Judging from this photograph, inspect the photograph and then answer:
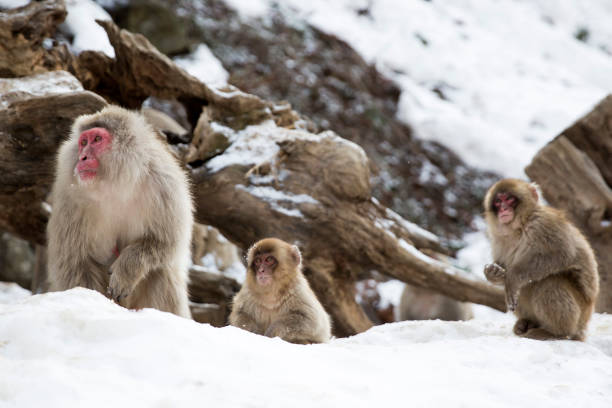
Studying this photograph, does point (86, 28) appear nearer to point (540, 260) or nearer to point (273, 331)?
point (273, 331)

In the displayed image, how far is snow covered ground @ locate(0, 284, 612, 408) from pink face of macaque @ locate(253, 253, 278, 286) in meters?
1.17

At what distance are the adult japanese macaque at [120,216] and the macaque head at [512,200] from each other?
1791 mm

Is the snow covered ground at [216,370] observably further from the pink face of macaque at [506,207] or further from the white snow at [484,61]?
the white snow at [484,61]

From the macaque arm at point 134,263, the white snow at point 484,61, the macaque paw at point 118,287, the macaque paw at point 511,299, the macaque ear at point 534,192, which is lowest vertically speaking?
the white snow at point 484,61

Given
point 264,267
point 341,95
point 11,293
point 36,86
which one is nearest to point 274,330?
point 264,267

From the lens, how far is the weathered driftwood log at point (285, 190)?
15.6 feet

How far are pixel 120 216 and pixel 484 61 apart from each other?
12302 mm

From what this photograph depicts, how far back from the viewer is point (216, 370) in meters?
1.92

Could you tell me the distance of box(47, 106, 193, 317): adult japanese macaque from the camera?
3252 mm

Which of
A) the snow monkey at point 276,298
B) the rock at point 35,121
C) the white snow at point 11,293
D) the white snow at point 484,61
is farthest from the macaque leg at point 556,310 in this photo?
the white snow at point 484,61

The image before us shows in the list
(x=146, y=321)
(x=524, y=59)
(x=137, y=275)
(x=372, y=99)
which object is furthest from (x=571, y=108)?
(x=146, y=321)

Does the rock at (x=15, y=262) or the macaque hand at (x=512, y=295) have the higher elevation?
the macaque hand at (x=512, y=295)

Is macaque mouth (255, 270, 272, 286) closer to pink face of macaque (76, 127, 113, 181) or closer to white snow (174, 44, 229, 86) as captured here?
pink face of macaque (76, 127, 113, 181)

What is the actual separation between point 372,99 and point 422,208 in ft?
8.14
